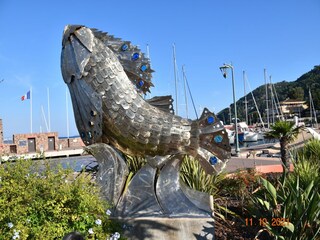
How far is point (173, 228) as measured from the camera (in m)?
5.05

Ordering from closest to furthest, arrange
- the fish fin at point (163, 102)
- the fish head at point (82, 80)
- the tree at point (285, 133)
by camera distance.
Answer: the fish head at point (82, 80) < the fish fin at point (163, 102) < the tree at point (285, 133)

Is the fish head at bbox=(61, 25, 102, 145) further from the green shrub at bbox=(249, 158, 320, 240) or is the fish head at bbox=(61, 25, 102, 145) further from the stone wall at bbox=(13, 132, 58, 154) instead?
the stone wall at bbox=(13, 132, 58, 154)

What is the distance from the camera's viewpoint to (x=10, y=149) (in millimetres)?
37625

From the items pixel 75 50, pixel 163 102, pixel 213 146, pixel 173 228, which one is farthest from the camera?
pixel 163 102

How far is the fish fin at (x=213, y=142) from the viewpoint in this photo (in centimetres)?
538

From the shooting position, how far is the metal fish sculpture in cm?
542

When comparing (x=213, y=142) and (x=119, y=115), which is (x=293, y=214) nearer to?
(x=213, y=142)

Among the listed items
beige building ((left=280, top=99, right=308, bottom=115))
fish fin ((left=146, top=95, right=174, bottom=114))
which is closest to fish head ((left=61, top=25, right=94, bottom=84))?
fish fin ((left=146, top=95, right=174, bottom=114))

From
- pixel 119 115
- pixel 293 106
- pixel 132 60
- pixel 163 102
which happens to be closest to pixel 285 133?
pixel 163 102

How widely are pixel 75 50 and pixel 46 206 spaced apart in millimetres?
2576

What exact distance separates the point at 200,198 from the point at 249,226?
0.84 m
